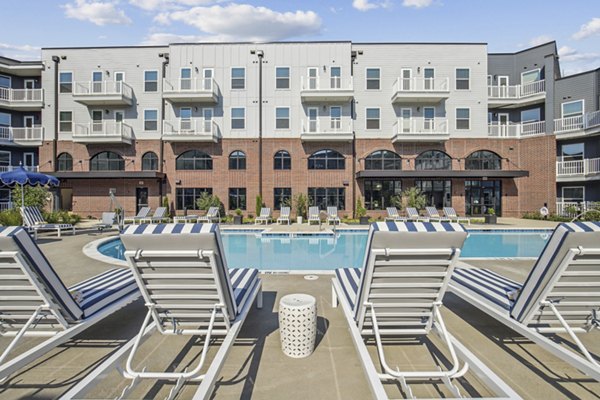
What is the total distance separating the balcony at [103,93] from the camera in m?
20.3

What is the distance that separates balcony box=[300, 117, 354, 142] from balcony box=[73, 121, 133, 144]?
11991 millimetres

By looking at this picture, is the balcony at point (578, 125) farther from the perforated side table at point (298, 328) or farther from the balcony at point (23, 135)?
the balcony at point (23, 135)

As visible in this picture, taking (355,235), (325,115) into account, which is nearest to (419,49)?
(325,115)

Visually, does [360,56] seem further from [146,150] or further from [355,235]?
[146,150]

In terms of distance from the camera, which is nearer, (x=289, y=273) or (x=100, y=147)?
(x=289, y=273)

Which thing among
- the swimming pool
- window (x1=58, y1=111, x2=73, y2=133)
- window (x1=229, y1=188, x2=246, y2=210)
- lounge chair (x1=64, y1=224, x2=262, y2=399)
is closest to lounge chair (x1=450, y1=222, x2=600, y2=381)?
lounge chair (x1=64, y1=224, x2=262, y2=399)

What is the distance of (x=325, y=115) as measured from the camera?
20797 millimetres

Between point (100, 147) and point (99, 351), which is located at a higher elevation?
point (100, 147)

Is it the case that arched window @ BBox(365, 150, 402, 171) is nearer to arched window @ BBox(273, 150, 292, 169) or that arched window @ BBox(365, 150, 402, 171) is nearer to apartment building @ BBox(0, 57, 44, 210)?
arched window @ BBox(273, 150, 292, 169)

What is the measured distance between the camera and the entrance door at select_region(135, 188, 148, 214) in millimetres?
21203

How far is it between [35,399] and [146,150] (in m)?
21.1

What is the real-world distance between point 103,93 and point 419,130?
2102 centimetres

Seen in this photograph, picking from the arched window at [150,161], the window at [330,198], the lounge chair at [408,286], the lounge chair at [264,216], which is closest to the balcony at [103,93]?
the arched window at [150,161]

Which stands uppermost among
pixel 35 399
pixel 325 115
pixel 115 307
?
pixel 325 115
